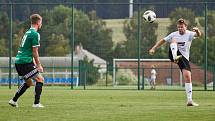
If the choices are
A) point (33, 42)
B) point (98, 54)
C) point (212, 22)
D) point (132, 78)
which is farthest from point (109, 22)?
point (33, 42)

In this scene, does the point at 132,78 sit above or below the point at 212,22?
below

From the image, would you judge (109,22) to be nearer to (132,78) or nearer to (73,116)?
(132,78)

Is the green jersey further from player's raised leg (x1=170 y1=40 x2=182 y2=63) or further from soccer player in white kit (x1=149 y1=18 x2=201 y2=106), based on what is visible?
player's raised leg (x1=170 y1=40 x2=182 y2=63)

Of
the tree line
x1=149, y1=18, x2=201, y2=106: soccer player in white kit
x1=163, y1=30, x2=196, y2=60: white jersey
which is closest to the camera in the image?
x1=149, y1=18, x2=201, y2=106: soccer player in white kit

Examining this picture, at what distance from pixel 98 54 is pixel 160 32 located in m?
5.53

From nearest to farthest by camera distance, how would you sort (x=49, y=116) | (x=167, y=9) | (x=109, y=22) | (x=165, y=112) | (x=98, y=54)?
(x=49, y=116) < (x=165, y=112) < (x=167, y=9) < (x=98, y=54) < (x=109, y=22)

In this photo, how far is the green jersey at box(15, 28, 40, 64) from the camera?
47.3 ft

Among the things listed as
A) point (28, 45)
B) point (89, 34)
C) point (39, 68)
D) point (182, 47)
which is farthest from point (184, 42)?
point (89, 34)

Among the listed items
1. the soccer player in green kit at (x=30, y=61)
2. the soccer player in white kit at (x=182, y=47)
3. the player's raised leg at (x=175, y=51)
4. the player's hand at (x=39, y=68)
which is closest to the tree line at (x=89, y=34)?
the soccer player in white kit at (x=182, y=47)

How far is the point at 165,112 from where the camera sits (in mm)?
12922

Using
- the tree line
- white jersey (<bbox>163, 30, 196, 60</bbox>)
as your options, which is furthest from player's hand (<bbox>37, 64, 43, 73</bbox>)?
the tree line

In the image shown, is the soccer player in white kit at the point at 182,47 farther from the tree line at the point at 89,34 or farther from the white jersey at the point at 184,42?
the tree line at the point at 89,34

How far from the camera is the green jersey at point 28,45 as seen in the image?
567 inches

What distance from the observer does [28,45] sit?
47.6 ft
